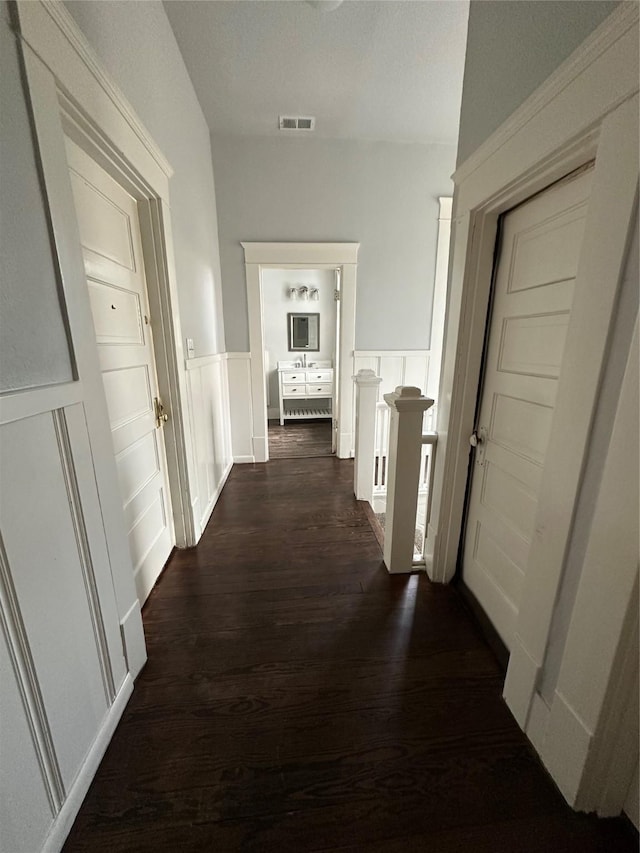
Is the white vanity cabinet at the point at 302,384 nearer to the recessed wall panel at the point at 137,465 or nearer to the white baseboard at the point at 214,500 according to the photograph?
the white baseboard at the point at 214,500

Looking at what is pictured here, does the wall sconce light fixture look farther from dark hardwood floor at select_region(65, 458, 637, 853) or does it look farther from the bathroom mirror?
dark hardwood floor at select_region(65, 458, 637, 853)

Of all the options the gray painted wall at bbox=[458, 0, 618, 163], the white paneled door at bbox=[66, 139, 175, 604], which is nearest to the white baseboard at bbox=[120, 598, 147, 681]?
the white paneled door at bbox=[66, 139, 175, 604]

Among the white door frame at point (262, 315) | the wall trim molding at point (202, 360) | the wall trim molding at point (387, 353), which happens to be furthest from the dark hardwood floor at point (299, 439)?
the wall trim molding at point (202, 360)

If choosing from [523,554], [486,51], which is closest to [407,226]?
[486,51]

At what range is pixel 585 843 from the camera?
87 cm

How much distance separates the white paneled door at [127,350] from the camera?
4.11 feet

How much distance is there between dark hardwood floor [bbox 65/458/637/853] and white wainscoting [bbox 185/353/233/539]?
0.65 m

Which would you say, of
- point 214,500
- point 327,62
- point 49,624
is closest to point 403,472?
point 49,624

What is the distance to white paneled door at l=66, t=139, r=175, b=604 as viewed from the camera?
4.11 ft

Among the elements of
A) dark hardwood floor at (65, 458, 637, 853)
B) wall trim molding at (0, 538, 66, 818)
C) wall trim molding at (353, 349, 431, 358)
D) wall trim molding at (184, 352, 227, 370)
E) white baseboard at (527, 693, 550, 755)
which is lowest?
dark hardwood floor at (65, 458, 637, 853)

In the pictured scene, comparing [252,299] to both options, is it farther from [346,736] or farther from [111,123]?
[346,736]

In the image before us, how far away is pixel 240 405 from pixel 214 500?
3.86 feet

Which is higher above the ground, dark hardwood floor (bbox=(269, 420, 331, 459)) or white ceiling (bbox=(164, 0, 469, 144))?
white ceiling (bbox=(164, 0, 469, 144))

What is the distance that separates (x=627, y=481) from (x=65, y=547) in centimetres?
144
